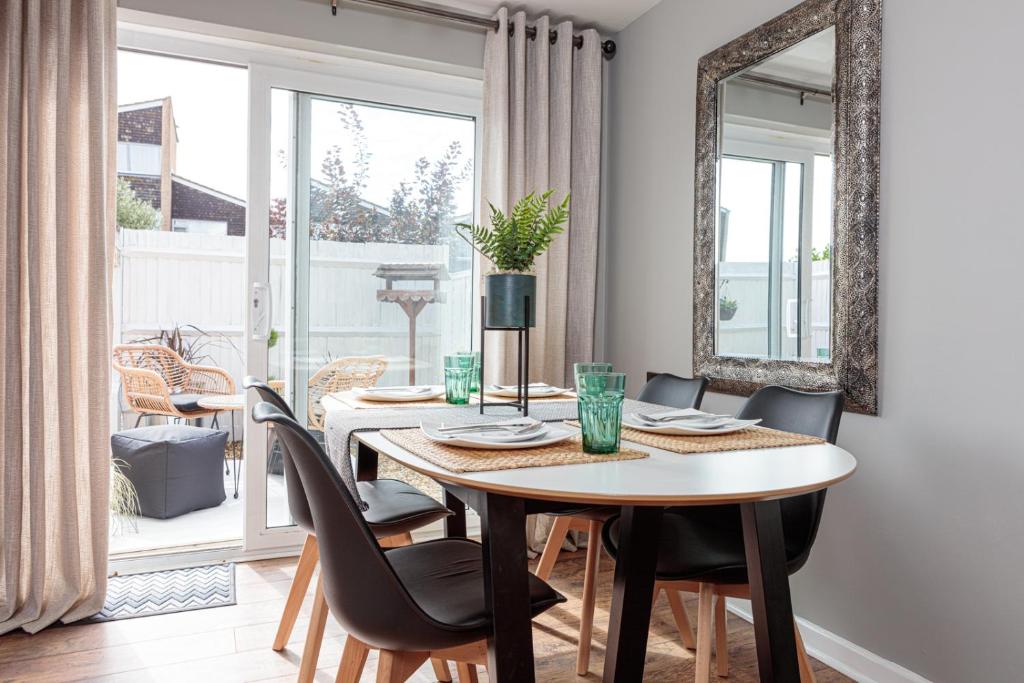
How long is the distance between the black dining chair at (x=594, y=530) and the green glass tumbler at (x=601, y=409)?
2.08ft

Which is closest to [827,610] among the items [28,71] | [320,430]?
[320,430]

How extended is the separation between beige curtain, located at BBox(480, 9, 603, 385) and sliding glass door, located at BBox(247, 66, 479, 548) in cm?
26

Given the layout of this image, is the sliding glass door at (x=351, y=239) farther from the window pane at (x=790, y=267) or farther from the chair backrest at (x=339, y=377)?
the window pane at (x=790, y=267)

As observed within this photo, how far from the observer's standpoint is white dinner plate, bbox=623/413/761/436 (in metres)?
1.47

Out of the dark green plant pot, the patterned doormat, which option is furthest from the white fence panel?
the patterned doormat

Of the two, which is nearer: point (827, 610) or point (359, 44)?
point (827, 610)

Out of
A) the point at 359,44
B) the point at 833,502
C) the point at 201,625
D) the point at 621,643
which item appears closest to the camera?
the point at 621,643

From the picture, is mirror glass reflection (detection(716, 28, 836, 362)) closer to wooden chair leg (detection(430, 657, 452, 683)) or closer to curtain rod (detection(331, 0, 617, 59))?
curtain rod (detection(331, 0, 617, 59))

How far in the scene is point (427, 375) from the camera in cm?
319

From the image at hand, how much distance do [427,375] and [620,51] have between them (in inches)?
71.4

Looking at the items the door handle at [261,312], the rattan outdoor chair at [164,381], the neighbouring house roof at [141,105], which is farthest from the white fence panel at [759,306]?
the neighbouring house roof at [141,105]

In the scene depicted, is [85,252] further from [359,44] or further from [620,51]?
[620,51]

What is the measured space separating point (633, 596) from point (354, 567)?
1.82ft

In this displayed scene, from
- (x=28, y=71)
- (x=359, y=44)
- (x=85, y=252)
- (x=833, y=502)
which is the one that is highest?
(x=359, y=44)
